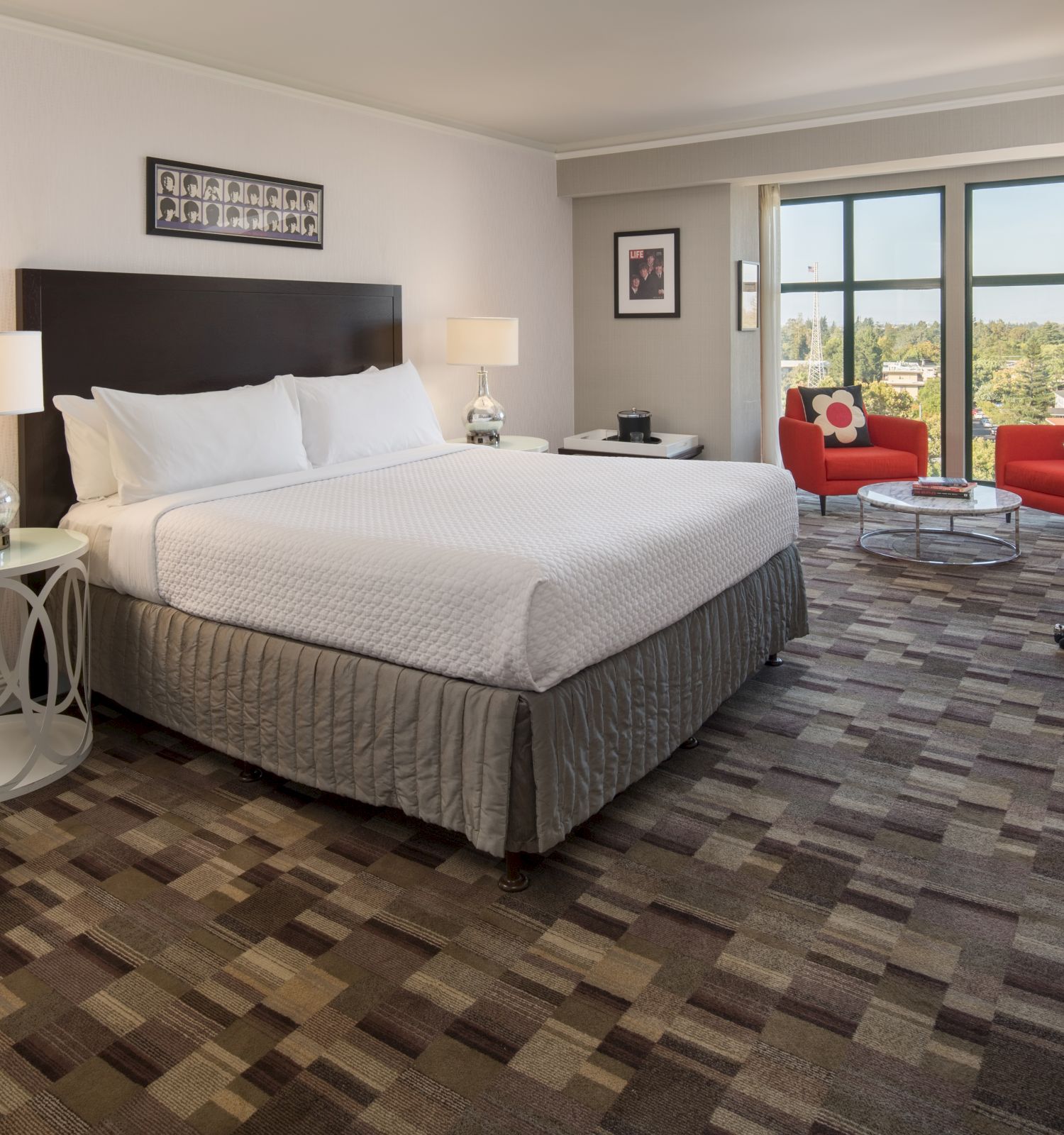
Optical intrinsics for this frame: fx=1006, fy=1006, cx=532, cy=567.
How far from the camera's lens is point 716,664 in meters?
3.17

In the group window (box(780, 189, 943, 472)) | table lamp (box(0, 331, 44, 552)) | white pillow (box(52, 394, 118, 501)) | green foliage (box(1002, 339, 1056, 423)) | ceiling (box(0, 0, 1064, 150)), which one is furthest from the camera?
window (box(780, 189, 943, 472))

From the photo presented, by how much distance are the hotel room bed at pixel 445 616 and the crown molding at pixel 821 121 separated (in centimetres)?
275

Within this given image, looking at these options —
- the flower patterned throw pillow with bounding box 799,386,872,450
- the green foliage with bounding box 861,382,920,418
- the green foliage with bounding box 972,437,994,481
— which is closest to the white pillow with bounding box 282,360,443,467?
the flower patterned throw pillow with bounding box 799,386,872,450

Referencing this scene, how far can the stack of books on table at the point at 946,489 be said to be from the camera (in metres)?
5.19

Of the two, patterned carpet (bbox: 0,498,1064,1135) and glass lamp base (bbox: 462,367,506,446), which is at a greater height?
glass lamp base (bbox: 462,367,506,446)

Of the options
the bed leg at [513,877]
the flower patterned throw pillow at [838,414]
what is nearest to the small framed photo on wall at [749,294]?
the flower patterned throw pillow at [838,414]

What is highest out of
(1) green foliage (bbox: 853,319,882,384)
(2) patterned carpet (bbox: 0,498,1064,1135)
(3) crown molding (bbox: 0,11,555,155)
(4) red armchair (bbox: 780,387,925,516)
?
(3) crown molding (bbox: 0,11,555,155)

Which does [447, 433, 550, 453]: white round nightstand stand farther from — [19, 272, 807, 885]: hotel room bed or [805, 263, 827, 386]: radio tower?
[805, 263, 827, 386]: radio tower

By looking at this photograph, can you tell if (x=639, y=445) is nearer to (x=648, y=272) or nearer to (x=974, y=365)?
(x=648, y=272)

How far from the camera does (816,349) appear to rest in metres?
7.54

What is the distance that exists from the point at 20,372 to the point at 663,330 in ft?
14.4

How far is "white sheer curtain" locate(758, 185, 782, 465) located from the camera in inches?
272

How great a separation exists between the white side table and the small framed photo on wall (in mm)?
4527

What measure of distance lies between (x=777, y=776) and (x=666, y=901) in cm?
77
